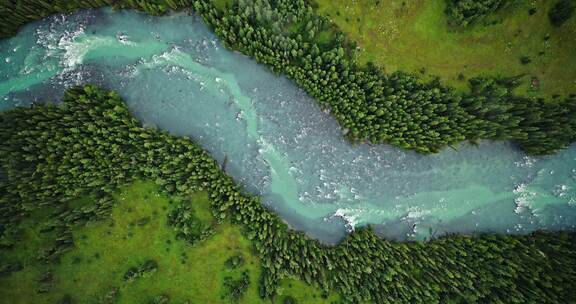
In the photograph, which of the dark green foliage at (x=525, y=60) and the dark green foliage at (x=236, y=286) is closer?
the dark green foliage at (x=236, y=286)

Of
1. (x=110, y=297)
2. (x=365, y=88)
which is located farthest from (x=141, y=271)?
(x=365, y=88)

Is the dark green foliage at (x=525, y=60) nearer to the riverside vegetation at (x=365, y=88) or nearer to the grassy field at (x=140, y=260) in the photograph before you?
the riverside vegetation at (x=365, y=88)

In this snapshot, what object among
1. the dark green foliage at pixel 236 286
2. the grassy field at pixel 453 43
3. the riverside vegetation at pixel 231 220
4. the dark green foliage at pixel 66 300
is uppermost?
the grassy field at pixel 453 43

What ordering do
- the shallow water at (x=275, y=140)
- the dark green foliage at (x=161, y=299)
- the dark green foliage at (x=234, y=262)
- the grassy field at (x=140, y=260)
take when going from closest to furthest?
the dark green foliage at (x=161, y=299)
the grassy field at (x=140, y=260)
the dark green foliage at (x=234, y=262)
the shallow water at (x=275, y=140)

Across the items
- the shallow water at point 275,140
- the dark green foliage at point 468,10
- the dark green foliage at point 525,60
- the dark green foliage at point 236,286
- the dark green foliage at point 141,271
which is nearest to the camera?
the dark green foliage at point 468,10

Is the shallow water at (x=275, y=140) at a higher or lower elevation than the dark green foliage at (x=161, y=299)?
higher

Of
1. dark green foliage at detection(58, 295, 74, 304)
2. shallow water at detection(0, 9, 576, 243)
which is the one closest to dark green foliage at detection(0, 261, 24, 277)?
dark green foliage at detection(58, 295, 74, 304)

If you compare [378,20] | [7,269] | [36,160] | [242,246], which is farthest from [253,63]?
[7,269]

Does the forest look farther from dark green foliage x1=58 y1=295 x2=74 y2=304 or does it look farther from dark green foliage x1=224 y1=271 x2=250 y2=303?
dark green foliage x1=58 y1=295 x2=74 y2=304

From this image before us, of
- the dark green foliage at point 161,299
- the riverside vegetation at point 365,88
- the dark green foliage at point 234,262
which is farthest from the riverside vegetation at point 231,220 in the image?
the riverside vegetation at point 365,88
